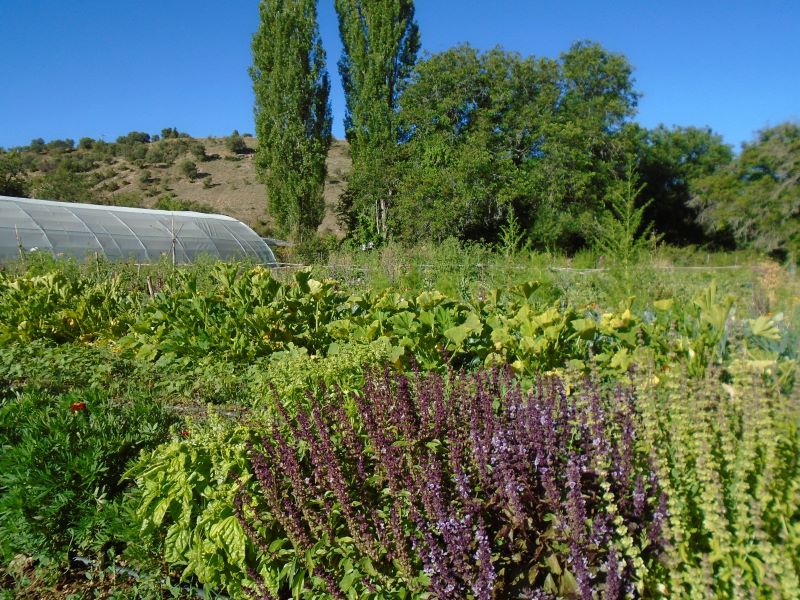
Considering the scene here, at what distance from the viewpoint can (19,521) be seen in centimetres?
225

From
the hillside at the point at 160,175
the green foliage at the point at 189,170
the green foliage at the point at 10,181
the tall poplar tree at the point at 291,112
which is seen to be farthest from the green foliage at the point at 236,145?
the tall poplar tree at the point at 291,112

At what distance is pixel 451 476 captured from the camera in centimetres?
181

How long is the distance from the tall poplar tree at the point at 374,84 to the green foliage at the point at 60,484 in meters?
17.9

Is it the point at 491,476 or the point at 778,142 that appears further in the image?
the point at 778,142

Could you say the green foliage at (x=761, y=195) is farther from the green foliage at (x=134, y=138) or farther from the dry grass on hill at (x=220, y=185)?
the green foliage at (x=134, y=138)

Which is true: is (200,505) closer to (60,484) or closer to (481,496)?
(60,484)

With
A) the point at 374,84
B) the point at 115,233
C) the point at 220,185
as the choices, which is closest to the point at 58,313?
the point at 115,233

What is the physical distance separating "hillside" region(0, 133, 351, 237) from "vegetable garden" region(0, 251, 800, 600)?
28.8 meters

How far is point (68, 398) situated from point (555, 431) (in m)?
Result: 2.28

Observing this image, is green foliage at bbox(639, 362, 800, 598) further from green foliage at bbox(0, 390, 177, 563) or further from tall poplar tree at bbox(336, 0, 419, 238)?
tall poplar tree at bbox(336, 0, 419, 238)

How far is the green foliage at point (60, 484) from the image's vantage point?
7.41 ft

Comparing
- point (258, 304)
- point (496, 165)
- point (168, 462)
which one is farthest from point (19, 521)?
point (496, 165)

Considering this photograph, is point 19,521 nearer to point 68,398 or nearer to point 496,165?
point 68,398

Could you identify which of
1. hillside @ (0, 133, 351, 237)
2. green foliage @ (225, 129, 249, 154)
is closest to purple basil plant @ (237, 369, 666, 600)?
hillside @ (0, 133, 351, 237)
